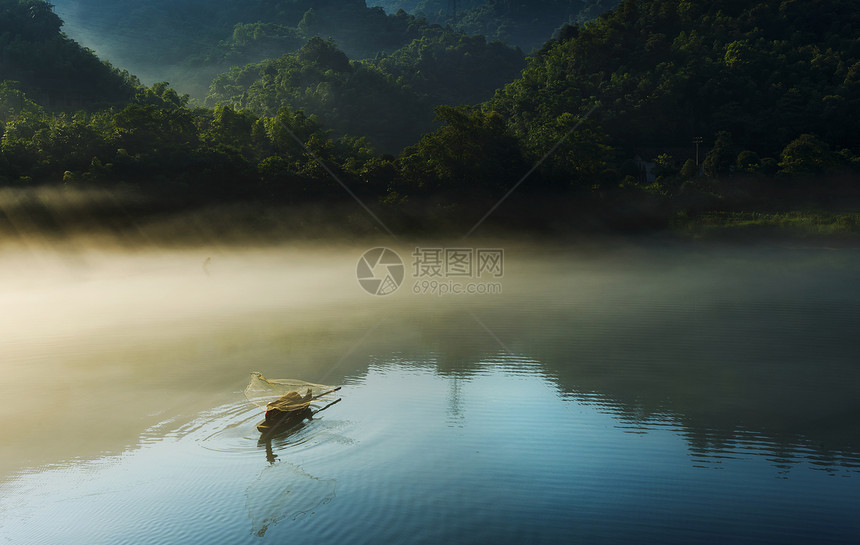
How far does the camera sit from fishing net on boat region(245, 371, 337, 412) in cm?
916

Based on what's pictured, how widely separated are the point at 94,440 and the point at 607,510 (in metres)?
6.64

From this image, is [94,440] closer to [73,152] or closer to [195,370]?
[195,370]

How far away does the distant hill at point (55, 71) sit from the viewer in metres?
54.8

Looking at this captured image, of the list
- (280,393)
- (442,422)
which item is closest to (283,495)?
(280,393)

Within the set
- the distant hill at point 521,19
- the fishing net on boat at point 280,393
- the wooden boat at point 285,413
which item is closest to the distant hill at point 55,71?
the fishing net on boat at point 280,393

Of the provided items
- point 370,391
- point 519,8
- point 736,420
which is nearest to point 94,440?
point 370,391

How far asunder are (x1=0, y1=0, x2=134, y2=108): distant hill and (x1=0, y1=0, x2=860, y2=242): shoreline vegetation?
17 centimetres

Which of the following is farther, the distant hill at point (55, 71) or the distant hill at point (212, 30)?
the distant hill at point (212, 30)

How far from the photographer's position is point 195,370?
1260cm

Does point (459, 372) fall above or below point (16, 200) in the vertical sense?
below

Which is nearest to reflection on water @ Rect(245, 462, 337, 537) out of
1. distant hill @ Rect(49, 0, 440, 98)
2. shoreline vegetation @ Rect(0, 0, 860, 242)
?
shoreline vegetation @ Rect(0, 0, 860, 242)

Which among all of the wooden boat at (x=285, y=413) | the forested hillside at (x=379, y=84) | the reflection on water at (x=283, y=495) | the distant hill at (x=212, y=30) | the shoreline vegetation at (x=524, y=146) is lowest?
the reflection on water at (x=283, y=495)

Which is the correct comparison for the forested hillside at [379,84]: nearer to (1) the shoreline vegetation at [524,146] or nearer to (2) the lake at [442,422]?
(1) the shoreline vegetation at [524,146]

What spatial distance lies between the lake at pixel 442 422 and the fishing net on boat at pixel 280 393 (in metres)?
0.34
